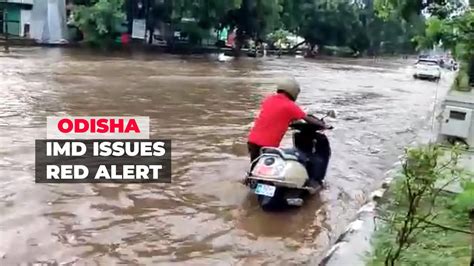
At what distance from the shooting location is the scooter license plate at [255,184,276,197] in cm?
652

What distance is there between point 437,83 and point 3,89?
70.9 ft

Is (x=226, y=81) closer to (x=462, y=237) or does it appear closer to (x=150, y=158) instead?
(x=150, y=158)

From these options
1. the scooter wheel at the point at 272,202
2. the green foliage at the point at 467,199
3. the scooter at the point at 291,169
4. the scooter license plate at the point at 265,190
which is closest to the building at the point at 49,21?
the scooter at the point at 291,169

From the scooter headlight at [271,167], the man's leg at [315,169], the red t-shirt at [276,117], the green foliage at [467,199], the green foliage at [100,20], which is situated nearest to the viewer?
the green foliage at [467,199]

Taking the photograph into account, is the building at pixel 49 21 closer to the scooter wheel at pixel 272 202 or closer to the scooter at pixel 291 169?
the scooter at pixel 291 169

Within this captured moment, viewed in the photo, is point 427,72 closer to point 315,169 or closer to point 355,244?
point 315,169

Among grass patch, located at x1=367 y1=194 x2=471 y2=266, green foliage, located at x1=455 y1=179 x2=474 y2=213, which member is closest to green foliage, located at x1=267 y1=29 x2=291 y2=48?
grass patch, located at x1=367 y1=194 x2=471 y2=266

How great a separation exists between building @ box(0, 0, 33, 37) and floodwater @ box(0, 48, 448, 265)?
2094 cm

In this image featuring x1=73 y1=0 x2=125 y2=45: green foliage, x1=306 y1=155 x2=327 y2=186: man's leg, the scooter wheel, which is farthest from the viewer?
x1=73 y1=0 x2=125 y2=45: green foliage

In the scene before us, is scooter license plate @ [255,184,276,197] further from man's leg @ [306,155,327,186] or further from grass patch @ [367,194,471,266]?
grass patch @ [367,194,471,266]

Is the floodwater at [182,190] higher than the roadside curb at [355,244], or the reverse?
the roadside curb at [355,244]

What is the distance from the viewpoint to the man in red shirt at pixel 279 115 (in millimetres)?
6941

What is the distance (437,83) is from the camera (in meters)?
31.0

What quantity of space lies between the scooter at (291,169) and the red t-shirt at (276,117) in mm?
219
